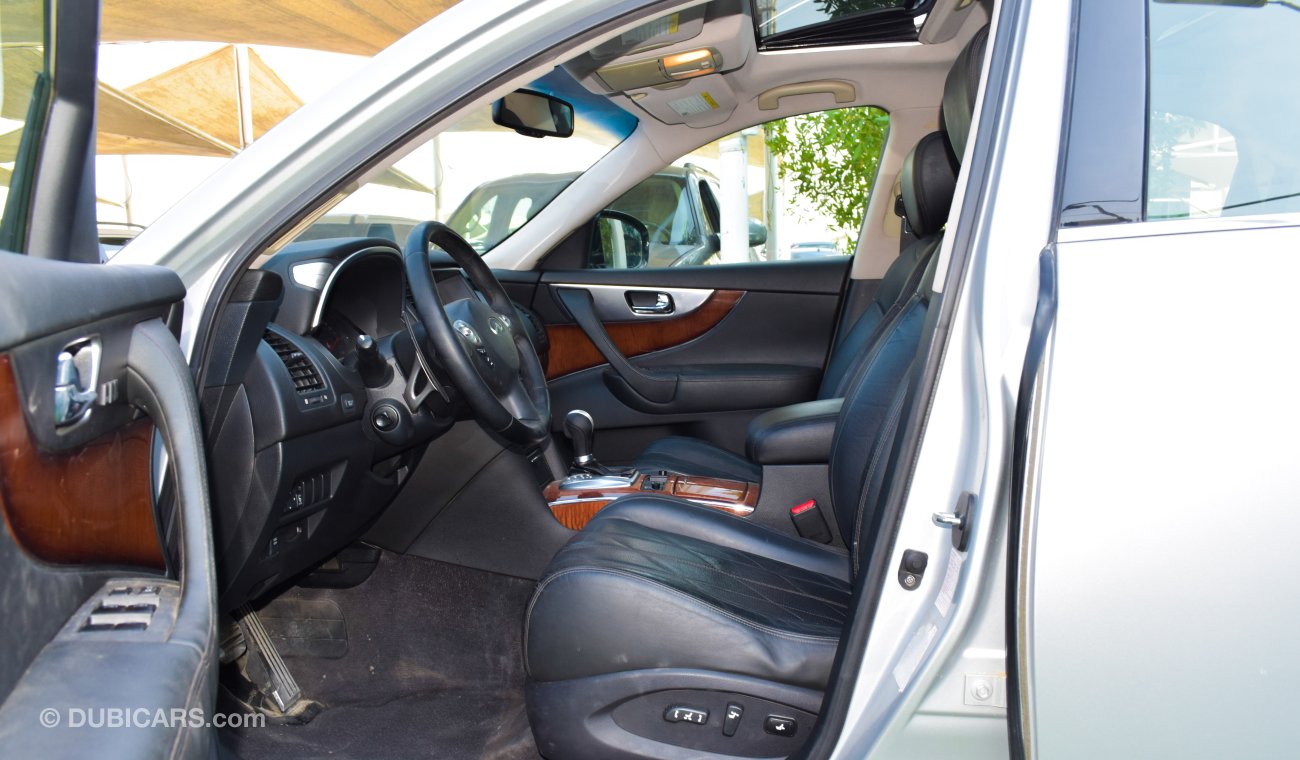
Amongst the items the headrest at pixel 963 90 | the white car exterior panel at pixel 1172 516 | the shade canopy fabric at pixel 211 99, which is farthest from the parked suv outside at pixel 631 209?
the shade canopy fabric at pixel 211 99

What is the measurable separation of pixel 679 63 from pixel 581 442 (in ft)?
3.27

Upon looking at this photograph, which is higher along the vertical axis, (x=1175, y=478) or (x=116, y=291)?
(x=116, y=291)

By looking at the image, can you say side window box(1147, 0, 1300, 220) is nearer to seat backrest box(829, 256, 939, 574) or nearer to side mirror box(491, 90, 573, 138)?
Answer: seat backrest box(829, 256, 939, 574)

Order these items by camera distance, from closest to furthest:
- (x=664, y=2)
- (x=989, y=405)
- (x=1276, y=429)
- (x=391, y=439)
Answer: (x=1276, y=429)
(x=989, y=405)
(x=664, y=2)
(x=391, y=439)

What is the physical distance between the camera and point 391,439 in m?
1.87

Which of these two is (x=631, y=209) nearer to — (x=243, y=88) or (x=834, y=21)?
(x=834, y=21)

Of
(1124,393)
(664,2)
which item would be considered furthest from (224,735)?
(1124,393)

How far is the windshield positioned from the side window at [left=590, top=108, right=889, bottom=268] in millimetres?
219

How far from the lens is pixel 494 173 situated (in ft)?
10.4

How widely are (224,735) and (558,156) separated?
78.1 inches

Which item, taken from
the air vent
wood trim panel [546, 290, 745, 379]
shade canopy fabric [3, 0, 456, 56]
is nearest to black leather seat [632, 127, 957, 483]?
wood trim panel [546, 290, 745, 379]

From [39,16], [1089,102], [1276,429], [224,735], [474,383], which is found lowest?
[224,735]

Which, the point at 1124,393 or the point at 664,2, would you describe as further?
the point at 664,2

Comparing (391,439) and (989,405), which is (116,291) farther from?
(391,439)
